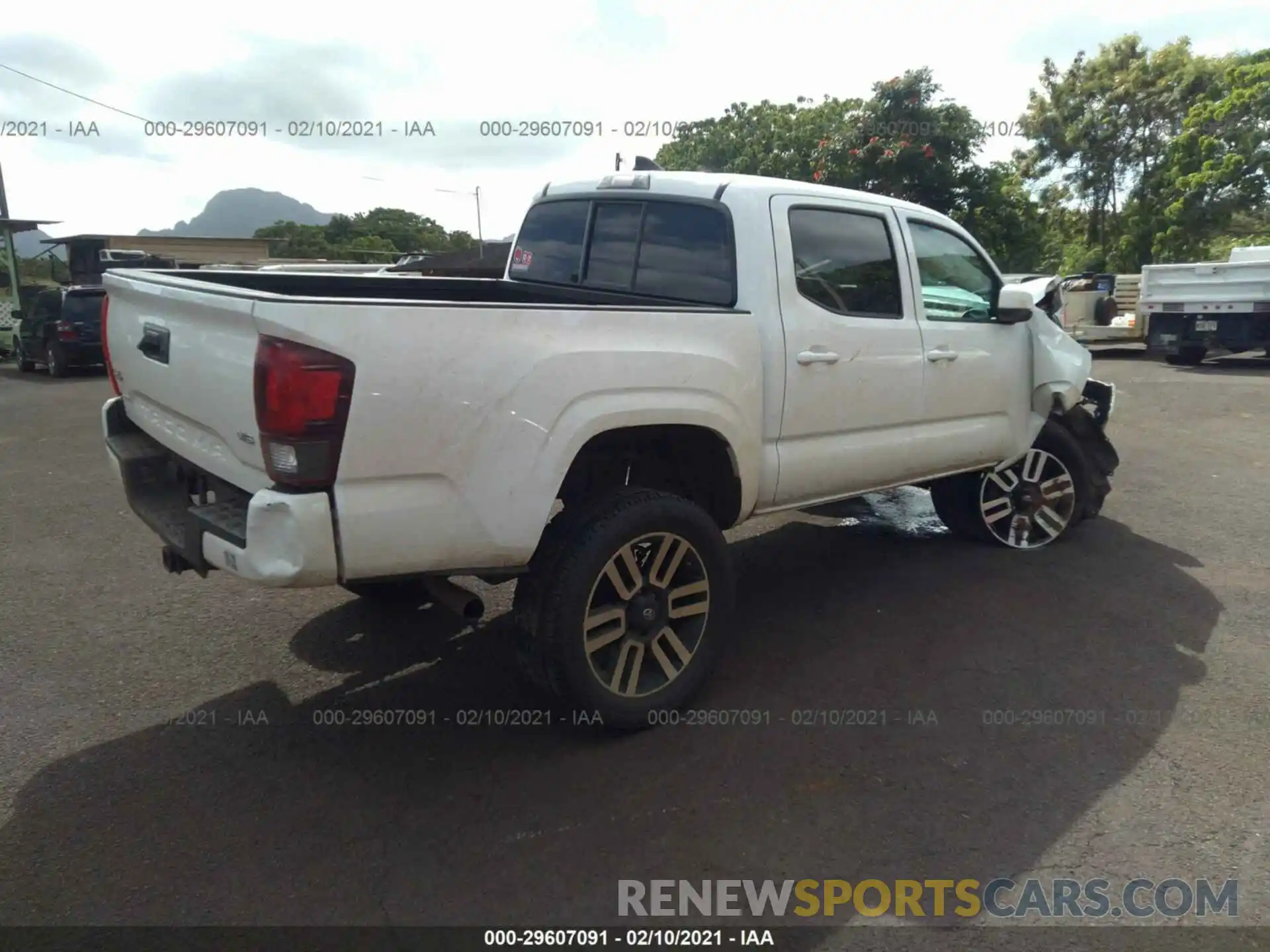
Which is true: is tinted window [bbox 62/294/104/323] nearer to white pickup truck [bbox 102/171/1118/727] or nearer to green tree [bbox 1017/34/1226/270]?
white pickup truck [bbox 102/171/1118/727]

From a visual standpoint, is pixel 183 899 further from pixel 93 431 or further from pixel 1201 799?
pixel 93 431

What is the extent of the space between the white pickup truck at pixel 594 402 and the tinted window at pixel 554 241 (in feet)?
0.06

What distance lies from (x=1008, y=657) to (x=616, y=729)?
71.4 inches

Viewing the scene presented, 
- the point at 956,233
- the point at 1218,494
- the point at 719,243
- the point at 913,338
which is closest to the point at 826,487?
the point at 913,338

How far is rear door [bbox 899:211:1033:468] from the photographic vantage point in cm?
453

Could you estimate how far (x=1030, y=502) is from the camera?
5508 mm

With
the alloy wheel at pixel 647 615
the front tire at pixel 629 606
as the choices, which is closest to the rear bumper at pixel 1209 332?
the front tire at pixel 629 606

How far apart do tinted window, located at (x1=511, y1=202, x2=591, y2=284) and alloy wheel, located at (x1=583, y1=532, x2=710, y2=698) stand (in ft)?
5.50

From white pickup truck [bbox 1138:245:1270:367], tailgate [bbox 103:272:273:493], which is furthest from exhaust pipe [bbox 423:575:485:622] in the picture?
white pickup truck [bbox 1138:245:1270:367]

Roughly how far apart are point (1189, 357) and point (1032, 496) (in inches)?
479

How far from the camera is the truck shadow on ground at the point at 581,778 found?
2.62 m

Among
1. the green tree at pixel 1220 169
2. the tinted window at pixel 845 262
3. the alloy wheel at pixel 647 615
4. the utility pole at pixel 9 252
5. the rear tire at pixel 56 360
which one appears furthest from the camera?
the green tree at pixel 1220 169

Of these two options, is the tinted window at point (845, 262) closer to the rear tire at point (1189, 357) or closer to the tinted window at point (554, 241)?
the tinted window at point (554, 241)

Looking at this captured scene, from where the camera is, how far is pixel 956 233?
4.95m
